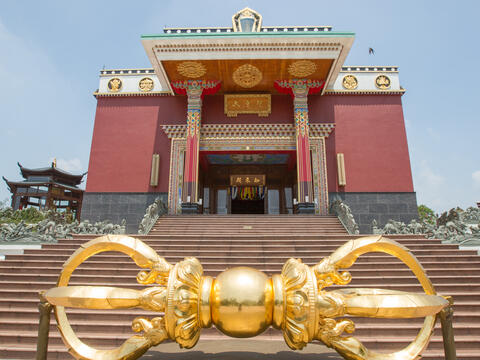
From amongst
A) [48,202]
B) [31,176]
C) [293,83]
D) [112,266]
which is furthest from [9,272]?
[31,176]

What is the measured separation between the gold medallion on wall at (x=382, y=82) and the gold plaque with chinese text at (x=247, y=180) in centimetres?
779

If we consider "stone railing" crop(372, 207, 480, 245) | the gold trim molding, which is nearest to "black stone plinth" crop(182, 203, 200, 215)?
the gold trim molding

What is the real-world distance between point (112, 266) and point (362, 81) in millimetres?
14492

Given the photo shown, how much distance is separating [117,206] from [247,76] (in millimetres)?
8827

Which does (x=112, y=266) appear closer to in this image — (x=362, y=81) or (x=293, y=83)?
(x=293, y=83)

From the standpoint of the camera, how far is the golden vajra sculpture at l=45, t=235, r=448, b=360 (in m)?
1.54

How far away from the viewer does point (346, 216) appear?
9.34 meters

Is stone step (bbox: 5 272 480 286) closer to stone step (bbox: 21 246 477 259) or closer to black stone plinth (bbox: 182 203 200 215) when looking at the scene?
stone step (bbox: 21 246 477 259)

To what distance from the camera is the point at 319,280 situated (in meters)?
1.72

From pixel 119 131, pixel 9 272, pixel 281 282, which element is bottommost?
pixel 9 272

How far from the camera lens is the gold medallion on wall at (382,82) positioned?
14.5 m

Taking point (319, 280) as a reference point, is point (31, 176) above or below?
above

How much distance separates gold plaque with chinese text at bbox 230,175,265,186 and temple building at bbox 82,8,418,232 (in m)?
1.84

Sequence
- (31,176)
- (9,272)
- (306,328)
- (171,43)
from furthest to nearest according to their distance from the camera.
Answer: (31,176), (171,43), (9,272), (306,328)
